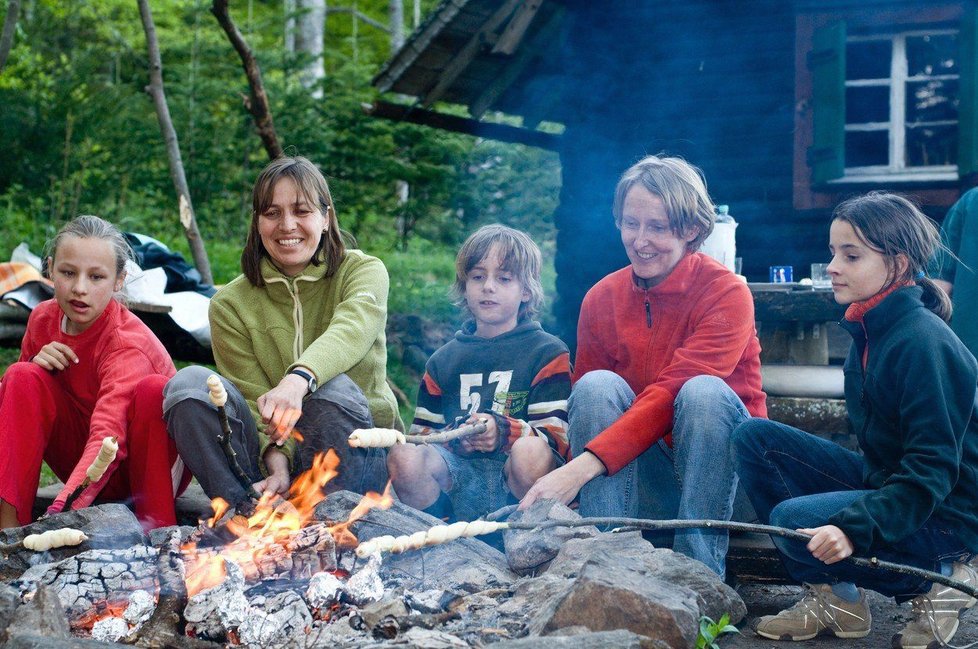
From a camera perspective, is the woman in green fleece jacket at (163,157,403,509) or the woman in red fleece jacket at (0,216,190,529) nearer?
the woman in green fleece jacket at (163,157,403,509)

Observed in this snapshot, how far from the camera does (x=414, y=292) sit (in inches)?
380

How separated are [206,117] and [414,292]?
15.3ft

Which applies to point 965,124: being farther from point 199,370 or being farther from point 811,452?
point 199,370

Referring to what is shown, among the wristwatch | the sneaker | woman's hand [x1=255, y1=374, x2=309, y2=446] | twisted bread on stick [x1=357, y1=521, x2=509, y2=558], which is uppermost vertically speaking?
the wristwatch

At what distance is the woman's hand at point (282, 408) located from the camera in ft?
10.0

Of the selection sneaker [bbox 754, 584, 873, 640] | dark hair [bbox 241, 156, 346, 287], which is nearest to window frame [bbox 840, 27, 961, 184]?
dark hair [bbox 241, 156, 346, 287]

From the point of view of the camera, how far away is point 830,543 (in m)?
2.70

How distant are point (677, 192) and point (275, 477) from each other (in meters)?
1.69

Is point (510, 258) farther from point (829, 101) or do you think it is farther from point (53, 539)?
point (829, 101)

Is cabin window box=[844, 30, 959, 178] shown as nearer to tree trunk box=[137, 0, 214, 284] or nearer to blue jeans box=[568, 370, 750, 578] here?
tree trunk box=[137, 0, 214, 284]

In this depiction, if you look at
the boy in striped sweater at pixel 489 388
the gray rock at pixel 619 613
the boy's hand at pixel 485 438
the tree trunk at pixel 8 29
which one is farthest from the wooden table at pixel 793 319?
the tree trunk at pixel 8 29

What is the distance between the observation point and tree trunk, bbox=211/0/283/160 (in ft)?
19.0

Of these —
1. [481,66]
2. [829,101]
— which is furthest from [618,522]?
[481,66]

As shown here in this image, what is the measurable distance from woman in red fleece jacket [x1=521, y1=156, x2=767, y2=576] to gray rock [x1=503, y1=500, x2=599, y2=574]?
0.06 m
